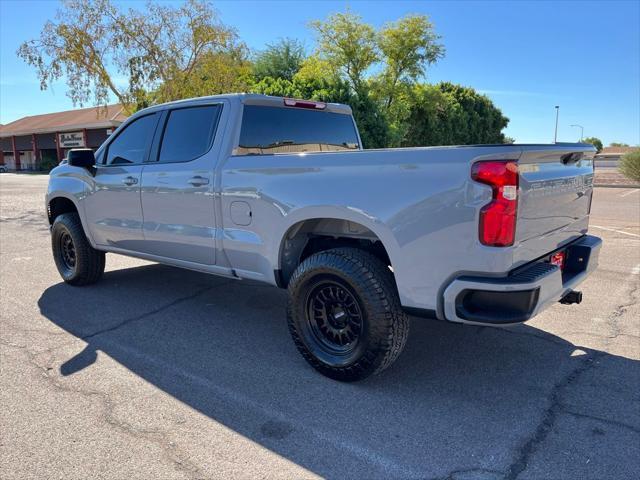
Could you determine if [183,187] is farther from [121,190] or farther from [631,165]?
[631,165]

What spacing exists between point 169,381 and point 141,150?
2429mm

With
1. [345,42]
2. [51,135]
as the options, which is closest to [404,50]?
[345,42]

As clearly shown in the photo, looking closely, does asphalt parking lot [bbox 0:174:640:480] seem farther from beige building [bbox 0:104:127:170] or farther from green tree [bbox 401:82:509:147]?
beige building [bbox 0:104:127:170]

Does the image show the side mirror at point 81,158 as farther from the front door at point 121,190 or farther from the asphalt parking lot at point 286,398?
the asphalt parking lot at point 286,398

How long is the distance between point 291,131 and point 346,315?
186 cm

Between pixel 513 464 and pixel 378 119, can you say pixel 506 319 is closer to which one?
pixel 513 464

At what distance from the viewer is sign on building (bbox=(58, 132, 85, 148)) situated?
45938 millimetres

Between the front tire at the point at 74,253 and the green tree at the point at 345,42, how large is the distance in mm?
23002

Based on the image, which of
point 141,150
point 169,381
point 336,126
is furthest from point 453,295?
point 141,150

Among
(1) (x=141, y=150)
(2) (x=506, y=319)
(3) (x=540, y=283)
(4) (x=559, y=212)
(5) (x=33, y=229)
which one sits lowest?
(5) (x=33, y=229)

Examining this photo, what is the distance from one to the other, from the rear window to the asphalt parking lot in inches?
63.6

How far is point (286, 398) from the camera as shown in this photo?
3.16 meters

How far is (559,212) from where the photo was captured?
10.5 feet

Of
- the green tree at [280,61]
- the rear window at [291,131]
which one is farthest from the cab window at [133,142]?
the green tree at [280,61]
